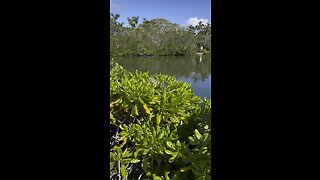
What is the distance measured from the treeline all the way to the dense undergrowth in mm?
14927

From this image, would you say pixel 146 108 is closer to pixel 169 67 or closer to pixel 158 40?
pixel 169 67

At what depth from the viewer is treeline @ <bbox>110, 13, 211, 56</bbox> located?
713 inches

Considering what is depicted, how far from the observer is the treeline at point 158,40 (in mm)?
18103

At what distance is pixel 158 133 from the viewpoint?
4.71 ft

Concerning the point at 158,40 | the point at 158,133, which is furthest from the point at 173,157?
the point at 158,40

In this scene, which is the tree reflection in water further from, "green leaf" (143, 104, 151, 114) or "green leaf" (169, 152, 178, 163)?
"green leaf" (169, 152, 178, 163)

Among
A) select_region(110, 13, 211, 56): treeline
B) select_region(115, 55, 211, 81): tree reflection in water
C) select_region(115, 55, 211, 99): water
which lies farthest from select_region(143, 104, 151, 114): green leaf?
select_region(110, 13, 211, 56): treeline
